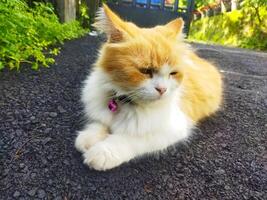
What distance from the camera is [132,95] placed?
1.82 meters

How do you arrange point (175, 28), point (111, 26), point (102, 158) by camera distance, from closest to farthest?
point (102, 158) < point (111, 26) < point (175, 28)

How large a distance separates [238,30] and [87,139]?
28.8 feet

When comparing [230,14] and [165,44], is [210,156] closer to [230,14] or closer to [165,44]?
[165,44]

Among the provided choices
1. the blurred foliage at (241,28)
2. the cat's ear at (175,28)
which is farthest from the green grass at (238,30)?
the cat's ear at (175,28)

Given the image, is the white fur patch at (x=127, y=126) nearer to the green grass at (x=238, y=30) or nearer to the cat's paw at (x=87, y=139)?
the cat's paw at (x=87, y=139)

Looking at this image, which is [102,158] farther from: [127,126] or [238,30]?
[238,30]

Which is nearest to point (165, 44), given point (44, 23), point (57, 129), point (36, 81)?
point (57, 129)

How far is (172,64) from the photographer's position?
1843 mm

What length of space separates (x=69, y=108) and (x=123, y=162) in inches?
32.3

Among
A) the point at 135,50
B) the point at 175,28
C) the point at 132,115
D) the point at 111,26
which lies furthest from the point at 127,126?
the point at 175,28

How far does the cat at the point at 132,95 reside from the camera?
1.75m

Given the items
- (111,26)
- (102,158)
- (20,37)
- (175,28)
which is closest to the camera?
(102,158)

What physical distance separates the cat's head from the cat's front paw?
1.07ft

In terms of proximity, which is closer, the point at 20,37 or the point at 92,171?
the point at 92,171
